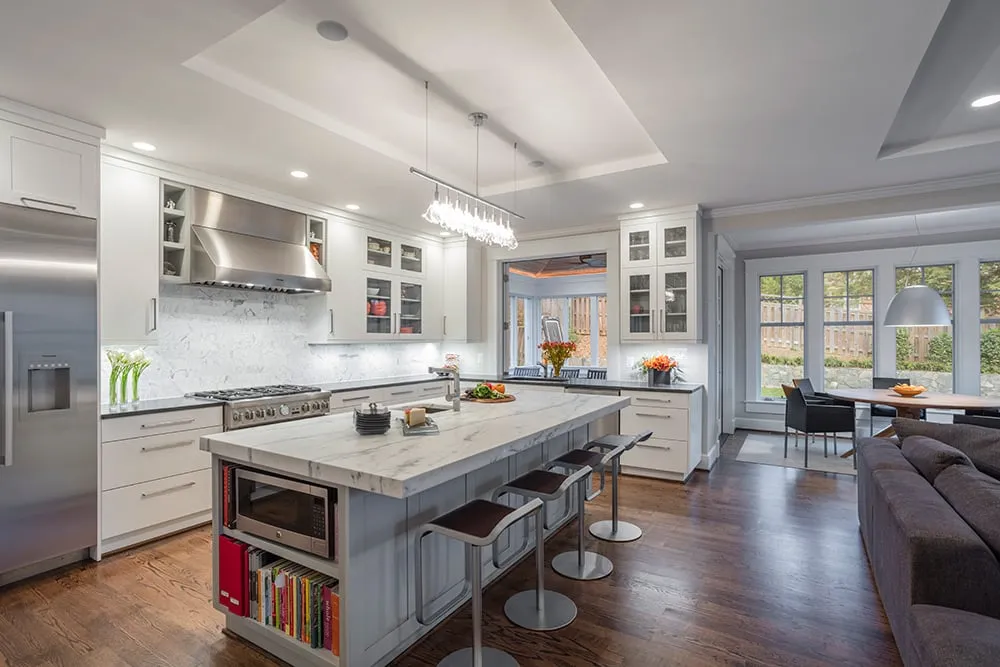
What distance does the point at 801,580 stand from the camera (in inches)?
111

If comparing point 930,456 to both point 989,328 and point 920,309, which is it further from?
point 989,328

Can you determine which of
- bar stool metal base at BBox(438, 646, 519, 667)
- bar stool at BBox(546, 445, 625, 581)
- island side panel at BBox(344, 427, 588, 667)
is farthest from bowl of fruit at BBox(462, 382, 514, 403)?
bar stool metal base at BBox(438, 646, 519, 667)

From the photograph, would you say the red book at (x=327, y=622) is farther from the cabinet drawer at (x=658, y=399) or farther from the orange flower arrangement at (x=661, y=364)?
the orange flower arrangement at (x=661, y=364)

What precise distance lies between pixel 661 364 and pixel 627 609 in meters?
2.89

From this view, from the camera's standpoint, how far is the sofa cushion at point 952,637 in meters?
1.43

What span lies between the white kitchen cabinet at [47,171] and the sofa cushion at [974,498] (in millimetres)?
4522

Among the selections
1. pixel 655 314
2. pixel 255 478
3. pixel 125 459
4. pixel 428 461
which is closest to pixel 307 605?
pixel 255 478

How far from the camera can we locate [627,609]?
8.33ft

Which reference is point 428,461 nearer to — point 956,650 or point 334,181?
point 956,650

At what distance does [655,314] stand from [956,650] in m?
3.82

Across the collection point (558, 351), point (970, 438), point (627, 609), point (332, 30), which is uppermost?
point (332, 30)

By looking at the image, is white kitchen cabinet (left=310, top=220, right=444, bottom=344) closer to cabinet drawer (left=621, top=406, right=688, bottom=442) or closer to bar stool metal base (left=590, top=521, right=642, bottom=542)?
cabinet drawer (left=621, top=406, right=688, bottom=442)

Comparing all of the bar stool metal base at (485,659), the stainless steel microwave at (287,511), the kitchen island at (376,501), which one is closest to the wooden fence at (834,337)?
the kitchen island at (376,501)

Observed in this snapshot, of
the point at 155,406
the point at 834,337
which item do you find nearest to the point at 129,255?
the point at 155,406
